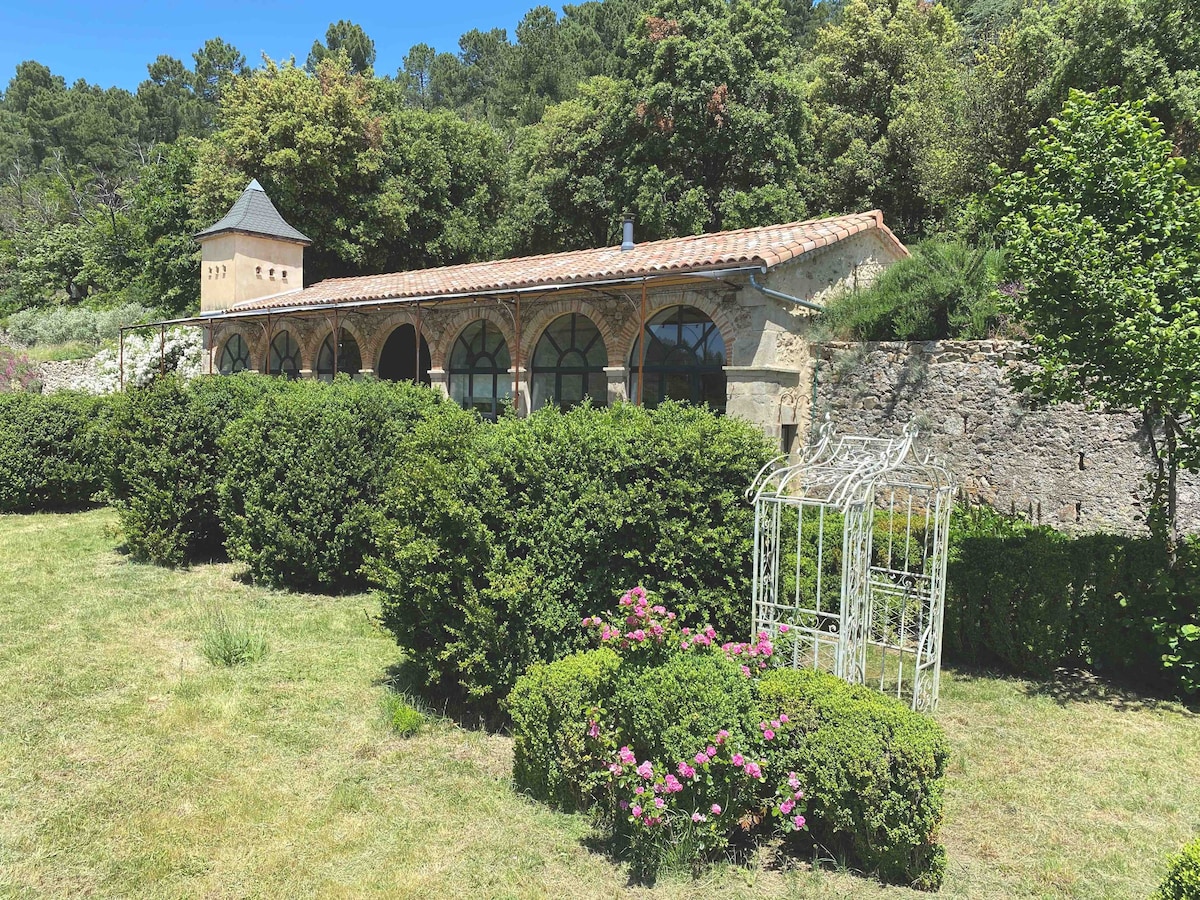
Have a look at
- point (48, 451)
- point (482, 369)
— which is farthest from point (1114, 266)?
→ point (48, 451)

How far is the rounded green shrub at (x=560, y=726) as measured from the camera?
13.7ft

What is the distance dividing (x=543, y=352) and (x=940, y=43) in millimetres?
20272

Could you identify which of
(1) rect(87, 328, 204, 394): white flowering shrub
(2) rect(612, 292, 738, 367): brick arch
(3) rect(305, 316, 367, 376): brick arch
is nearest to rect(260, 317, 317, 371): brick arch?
(3) rect(305, 316, 367, 376): brick arch

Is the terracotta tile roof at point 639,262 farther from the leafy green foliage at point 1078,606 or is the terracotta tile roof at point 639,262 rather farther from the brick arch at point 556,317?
the leafy green foliage at point 1078,606

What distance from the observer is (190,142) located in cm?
3052

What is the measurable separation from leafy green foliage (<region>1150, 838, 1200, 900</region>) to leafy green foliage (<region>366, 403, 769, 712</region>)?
294 centimetres

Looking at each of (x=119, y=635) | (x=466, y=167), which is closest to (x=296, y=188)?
(x=466, y=167)

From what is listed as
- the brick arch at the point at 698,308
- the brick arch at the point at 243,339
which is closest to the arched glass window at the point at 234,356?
the brick arch at the point at 243,339

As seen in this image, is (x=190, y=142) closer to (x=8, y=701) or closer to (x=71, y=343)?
(x=71, y=343)

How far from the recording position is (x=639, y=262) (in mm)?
12430

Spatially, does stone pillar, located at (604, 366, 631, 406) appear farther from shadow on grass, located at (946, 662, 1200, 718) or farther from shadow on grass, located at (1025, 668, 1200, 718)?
shadow on grass, located at (1025, 668, 1200, 718)

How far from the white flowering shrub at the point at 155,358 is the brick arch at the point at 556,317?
12.7 meters

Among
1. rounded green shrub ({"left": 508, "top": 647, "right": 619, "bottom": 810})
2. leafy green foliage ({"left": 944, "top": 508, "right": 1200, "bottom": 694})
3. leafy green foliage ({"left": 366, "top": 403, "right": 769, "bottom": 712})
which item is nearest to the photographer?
rounded green shrub ({"left": 508, "top": 647, "right": 619, "bottom": 810})

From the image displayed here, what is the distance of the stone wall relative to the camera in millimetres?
9359
